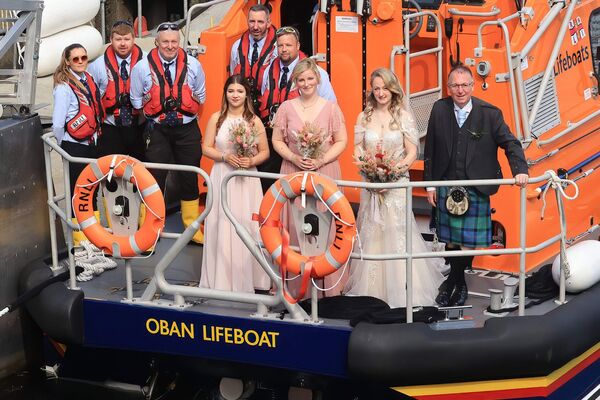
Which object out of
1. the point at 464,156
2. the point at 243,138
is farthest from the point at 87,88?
the point at 464,156

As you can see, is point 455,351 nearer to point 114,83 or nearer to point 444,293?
point 444,293

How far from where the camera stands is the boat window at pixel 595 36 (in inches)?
339

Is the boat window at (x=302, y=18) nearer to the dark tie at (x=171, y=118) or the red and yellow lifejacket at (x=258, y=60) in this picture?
the red and yellow lifejacket at (x=258, y=60)

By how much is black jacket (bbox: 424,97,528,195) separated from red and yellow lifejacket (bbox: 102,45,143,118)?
2294 mm

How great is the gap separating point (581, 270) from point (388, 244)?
117cm

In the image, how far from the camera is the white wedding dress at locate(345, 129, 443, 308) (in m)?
7.04

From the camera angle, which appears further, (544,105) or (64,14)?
(64,14)

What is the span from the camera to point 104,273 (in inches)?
305

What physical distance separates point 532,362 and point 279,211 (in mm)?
→ 1632

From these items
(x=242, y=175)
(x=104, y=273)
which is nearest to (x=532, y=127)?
(x=242, y=175)

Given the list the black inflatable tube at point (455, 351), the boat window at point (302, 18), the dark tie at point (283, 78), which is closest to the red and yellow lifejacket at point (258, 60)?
the dark tie at point (283, 78)

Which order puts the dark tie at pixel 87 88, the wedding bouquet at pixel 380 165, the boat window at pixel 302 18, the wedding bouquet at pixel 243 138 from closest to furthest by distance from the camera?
1. the wedding bouquet at pixel 380 165
2. the wedding bouquet at pixel 243 138
3. the dark tie at pixel 87 88
4. the boat window at pixel 302 18

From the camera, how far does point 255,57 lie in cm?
816

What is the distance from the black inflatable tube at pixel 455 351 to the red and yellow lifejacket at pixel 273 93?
1.98m
